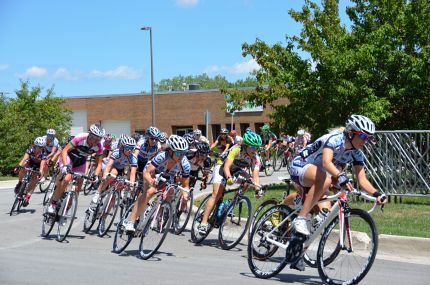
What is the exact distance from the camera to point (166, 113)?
56938mm

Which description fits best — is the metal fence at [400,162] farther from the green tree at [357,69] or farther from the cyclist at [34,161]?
the cyclist at [34,161]

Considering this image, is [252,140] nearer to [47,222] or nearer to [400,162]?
[47,222]

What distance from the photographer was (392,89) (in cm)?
1789

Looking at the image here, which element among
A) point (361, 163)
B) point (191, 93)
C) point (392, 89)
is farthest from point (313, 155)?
point (191, 93)

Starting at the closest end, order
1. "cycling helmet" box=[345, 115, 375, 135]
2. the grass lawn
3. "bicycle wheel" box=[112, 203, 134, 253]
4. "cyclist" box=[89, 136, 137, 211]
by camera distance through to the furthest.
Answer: "cycling helmet" box=[345, 115, 375, 135]
"bicycle wheel" box=[112, 203, 134, 253]
the grass lawn
"cyclist" box=[89, 136, 137, 211]

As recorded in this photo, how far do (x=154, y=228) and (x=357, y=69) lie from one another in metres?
10.7

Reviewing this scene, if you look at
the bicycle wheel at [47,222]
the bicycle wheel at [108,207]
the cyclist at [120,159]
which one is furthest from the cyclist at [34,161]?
the bicycle wheel at [108,207]

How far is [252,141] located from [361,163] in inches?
115

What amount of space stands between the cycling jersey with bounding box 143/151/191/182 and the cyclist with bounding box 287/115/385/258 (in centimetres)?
252

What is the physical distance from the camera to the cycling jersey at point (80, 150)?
458 inches

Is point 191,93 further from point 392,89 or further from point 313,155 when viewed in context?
point 313,155

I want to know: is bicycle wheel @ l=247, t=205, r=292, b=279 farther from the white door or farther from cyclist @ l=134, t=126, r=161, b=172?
the white door

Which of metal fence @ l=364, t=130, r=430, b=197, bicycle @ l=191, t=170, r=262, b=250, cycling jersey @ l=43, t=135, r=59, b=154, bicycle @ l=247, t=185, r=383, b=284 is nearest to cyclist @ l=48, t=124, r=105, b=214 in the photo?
bicycle @ l=191, t=170, r=262, b=250

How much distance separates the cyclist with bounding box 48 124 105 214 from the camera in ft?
37.3
